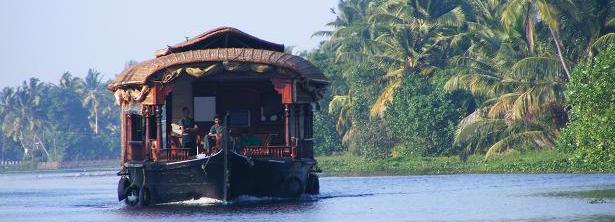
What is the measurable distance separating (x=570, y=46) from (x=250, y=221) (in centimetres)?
2994

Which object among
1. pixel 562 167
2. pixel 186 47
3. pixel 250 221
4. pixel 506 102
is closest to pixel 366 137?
pixel 506 102

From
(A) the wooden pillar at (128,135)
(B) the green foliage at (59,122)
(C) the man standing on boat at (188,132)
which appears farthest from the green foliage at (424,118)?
(B) the green foliage at (59,122)

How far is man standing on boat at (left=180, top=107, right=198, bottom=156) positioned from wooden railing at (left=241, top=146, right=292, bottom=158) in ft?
4.83

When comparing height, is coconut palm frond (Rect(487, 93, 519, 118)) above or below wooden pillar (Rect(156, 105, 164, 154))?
above

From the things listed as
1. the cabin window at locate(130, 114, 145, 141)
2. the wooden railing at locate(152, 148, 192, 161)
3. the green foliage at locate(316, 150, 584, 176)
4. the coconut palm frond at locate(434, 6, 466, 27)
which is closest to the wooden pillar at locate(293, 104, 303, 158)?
the wooden railing at locate(152, 148, 192, 161)

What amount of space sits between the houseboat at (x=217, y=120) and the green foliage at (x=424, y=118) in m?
25.1

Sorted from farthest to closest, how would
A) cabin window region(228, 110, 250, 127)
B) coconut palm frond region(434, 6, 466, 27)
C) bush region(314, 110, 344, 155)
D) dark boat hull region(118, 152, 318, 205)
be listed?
bush region(314, 110, 344, 155) < coconut palm frond region(434, 6, 466, 27) < cabin window region(228, 110, 250, 127) < dark boat hull region(118, 152, 318, 205)

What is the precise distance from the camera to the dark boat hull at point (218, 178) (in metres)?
31.6

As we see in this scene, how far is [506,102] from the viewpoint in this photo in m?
54.1

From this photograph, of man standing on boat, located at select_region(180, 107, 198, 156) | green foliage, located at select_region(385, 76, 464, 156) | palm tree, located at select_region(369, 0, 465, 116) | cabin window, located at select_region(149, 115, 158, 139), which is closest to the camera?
man standing on boat, located at select_region(180, 107, 198, 156)

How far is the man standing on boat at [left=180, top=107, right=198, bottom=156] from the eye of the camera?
33.5m

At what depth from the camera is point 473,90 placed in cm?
5691

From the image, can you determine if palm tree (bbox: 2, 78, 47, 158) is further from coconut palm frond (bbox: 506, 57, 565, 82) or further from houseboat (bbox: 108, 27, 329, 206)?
houseboat (bbox: 108, 27, 329, 206)

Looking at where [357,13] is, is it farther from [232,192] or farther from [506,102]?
[232,192]
